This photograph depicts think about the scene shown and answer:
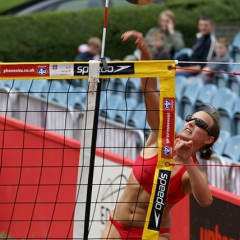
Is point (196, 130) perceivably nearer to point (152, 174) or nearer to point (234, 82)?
point (152, 174)

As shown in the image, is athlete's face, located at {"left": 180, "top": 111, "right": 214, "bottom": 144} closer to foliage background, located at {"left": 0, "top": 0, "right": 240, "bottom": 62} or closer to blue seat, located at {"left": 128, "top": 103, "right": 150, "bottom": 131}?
blue seat, located at {"left": 128, "top": 103, "right": 150, "bottom": 131}

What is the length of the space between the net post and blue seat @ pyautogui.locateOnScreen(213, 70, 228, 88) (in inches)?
215

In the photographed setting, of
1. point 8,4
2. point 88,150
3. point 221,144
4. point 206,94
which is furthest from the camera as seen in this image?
point 8,4

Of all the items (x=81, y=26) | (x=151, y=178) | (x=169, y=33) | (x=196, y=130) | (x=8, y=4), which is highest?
(x=8, y=4)

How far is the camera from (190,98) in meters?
9.80

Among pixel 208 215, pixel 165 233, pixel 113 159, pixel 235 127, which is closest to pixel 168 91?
pixel 165 233

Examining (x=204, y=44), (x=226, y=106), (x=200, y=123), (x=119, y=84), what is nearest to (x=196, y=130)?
(x=200, y=123)

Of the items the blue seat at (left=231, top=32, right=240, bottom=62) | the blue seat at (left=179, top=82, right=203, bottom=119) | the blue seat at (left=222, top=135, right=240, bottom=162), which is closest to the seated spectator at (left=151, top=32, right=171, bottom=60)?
the blue seat at (left=231, top=32, right=240, bottom=62)

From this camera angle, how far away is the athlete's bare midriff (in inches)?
190

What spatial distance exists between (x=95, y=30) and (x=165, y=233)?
35.7ft

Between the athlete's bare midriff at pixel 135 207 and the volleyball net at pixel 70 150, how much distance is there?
20cm

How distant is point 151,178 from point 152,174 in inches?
1.2

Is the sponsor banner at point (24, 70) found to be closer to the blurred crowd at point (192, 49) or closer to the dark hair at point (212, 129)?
the dark hair at point (212, 129)

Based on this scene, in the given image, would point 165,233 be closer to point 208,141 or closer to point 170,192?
point 170,192
